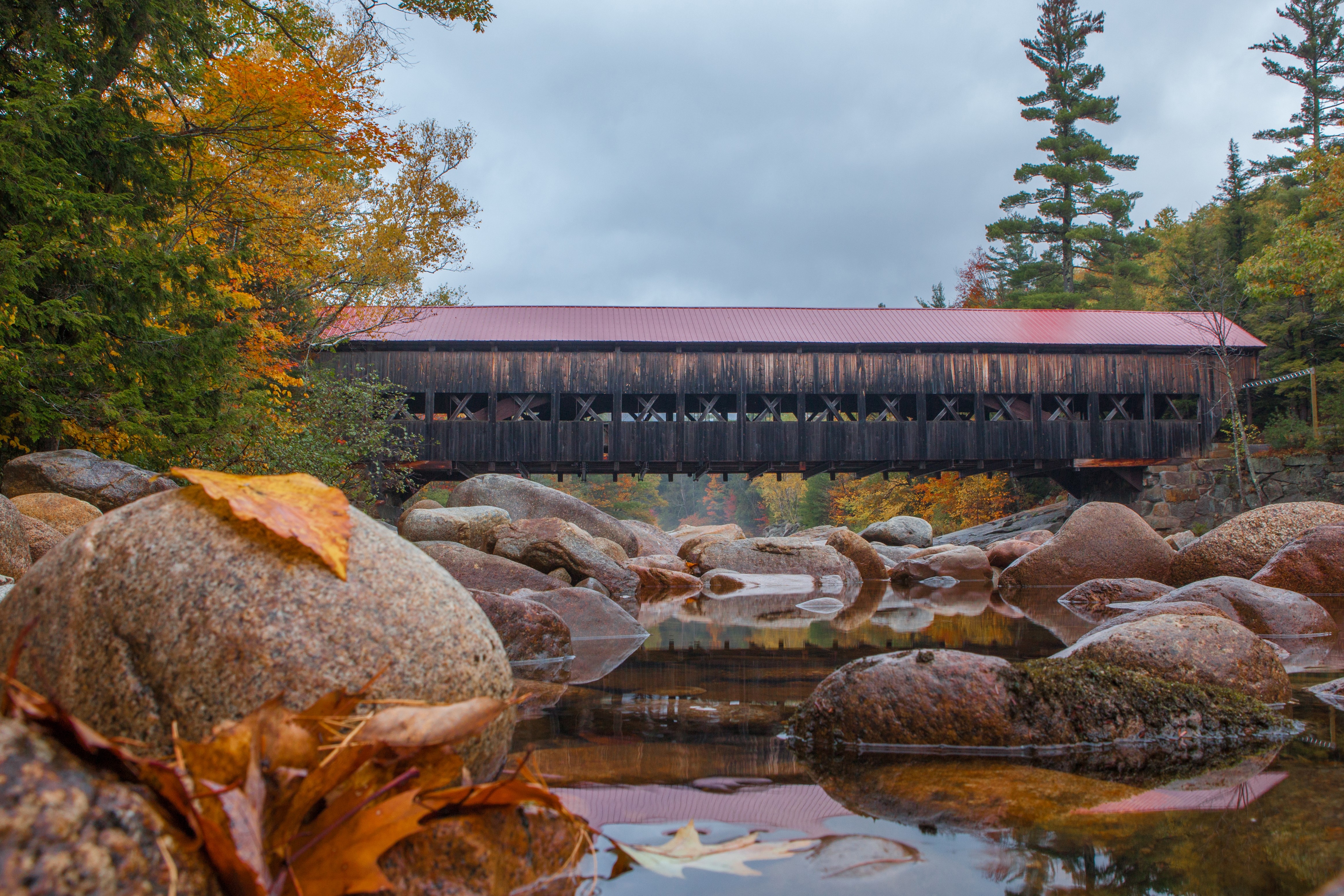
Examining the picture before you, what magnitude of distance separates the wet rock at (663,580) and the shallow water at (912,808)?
22.9 feet

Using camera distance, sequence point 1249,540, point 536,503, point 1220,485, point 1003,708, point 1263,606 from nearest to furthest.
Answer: point 1003,708 < point 1263,606 < point 1249,540 < point 536,503 < point 1220,485

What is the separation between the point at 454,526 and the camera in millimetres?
11195

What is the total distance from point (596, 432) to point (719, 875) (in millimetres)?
18143

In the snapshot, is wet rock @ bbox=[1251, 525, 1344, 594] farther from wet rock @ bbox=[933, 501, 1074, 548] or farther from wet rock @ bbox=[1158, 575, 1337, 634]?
wet rock @ bbox=[933, 501, 1074, 548]

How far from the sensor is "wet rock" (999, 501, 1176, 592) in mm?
10352

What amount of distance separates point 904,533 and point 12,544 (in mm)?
19946

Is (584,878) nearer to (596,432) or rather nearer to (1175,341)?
(596,432)

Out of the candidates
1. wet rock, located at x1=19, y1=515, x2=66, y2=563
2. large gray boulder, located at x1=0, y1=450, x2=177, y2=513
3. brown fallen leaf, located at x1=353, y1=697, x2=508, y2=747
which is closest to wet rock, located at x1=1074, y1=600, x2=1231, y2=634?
brown fallen leaf, located at x1=353, y1=697, x2=508, y2=747

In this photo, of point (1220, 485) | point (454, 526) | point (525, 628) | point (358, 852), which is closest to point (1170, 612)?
point (525, 628)

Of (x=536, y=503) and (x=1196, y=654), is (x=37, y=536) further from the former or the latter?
(x=536, y=503)

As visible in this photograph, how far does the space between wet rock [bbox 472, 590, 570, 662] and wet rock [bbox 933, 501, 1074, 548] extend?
745 inches

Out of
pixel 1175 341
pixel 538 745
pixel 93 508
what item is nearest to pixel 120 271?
pixel 93 508

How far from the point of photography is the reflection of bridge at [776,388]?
777 inches

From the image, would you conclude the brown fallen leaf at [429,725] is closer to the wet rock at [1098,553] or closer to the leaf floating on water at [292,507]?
the leaf floating on water at [292,507]
